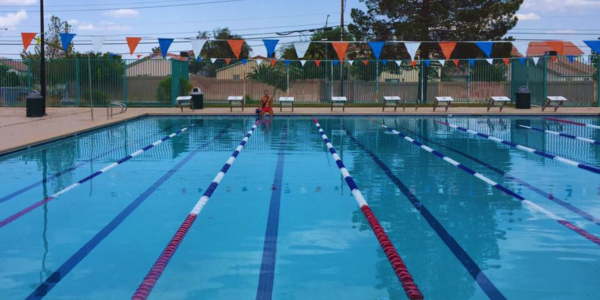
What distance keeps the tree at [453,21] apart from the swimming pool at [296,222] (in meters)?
27.0

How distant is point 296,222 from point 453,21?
1408 inches

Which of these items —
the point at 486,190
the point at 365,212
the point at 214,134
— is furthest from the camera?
the point at 214,134

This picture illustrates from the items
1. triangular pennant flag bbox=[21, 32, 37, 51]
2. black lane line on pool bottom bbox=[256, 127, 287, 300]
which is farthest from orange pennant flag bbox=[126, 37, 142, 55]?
black lane line on pool bottom bbox=[256, 127, 287, 300]

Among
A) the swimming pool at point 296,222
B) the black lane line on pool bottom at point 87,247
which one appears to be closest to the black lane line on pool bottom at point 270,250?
the swimming pool at point 296,222

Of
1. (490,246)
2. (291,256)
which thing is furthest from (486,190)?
(291,256)

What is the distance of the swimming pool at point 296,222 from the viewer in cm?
550

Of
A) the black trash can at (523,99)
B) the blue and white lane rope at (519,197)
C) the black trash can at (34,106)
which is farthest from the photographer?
the black trash can at (523,99)

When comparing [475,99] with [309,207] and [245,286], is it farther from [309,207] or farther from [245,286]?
[245,286]

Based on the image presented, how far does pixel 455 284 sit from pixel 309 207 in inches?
130

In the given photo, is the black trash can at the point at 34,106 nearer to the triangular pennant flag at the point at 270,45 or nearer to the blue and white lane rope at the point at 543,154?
the triangular pennant flag at the point at 270,45

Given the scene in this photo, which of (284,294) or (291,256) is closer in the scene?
(284,294)

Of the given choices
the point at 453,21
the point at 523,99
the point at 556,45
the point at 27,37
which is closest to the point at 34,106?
the point at 27,37

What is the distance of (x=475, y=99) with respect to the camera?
37562 millimetres

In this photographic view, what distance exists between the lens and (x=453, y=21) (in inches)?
1631
